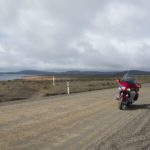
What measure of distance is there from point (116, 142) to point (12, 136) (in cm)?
269

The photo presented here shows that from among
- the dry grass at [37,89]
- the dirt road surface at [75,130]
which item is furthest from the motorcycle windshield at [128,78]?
the dry grass at [37,89]

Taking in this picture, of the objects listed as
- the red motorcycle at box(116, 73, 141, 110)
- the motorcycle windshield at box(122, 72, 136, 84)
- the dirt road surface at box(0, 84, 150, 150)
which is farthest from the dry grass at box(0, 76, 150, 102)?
the dirt road surface at box(0, 84, 150, 150)

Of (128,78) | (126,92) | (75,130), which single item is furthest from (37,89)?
(75,130)

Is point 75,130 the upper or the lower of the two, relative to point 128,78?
lower

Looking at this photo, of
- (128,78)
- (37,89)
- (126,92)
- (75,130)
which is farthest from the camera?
(37,89)

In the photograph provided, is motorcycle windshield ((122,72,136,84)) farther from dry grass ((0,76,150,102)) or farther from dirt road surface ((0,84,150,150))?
dry grass ((0,76,150,102))

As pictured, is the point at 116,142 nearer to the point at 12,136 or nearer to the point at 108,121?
the point at 12,136

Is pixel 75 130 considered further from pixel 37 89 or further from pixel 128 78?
pixel 37 89

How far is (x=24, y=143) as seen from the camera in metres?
9.32

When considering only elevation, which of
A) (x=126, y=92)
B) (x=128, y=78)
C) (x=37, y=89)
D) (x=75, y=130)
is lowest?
(x=37, y=89)

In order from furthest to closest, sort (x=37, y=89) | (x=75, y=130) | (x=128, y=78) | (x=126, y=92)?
(x=37, y=89)
(x=128, y=78)
(x=126, y=92)
(x=75, y=130)

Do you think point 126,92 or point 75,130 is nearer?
point 75,130

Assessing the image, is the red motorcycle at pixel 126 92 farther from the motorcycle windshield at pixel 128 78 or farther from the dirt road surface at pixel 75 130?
the dirt road surface at pixel 75 130

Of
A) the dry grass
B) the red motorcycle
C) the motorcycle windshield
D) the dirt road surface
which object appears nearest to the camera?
the dirt road surface
